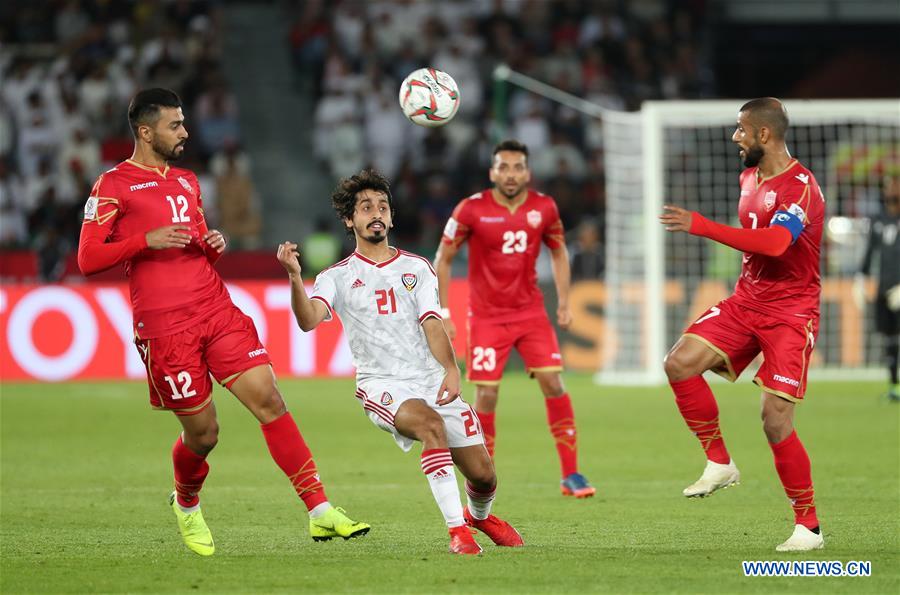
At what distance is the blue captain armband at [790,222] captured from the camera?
7473mm

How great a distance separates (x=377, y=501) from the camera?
9.46 m

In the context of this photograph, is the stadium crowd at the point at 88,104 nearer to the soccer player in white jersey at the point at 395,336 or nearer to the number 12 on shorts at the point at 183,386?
the number 12 on shorts at the point at 183,386

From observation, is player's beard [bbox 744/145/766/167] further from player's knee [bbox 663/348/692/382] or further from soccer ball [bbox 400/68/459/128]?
soccer ball [bbox 400/68/459/128]

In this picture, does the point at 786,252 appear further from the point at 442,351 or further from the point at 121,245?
the point at 121,245

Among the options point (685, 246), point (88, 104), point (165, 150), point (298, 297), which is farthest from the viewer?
point (88, 104)

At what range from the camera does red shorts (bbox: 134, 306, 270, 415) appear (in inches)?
291

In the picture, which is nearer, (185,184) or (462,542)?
(462,542)

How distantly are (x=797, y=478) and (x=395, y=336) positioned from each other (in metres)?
2.10

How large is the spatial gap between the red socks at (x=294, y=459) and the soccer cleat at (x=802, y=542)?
2.25m

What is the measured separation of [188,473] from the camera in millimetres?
7590

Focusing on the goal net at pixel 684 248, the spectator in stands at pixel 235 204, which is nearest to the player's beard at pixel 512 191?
the goal net at pixel 684 248

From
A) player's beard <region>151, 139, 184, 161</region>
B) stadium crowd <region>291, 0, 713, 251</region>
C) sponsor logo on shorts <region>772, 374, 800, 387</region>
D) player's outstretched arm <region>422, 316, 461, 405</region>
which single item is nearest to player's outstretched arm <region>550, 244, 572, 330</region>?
sponsor logo on shorts <region>772, 374, 800, 387</region>

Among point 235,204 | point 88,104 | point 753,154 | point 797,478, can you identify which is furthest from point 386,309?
point 88,104

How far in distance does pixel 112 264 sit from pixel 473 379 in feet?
12.0
